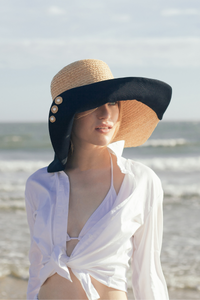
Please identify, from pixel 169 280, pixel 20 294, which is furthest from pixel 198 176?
pixel 20 294

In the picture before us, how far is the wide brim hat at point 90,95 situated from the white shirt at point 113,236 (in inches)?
6.8

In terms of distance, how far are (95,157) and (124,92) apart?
15.1 inches

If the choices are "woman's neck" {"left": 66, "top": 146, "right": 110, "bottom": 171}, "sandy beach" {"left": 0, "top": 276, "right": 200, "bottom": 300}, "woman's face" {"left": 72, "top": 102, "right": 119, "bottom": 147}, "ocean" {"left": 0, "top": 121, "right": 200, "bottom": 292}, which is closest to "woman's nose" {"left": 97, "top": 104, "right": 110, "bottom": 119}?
"woman's face" {"left": 72, "top": 102, "right": 119, "bottom": 147}

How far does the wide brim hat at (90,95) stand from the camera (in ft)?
3.93

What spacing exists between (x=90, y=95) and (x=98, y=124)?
146mm

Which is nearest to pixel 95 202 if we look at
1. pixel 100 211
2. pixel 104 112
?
pixel 100 211

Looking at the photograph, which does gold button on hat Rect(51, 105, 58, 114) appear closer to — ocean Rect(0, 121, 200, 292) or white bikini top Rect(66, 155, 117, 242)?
white bikini top Rect(66, 155, 117, 242)

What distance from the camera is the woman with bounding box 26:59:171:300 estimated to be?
1.24m

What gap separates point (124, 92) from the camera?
121 centimetres

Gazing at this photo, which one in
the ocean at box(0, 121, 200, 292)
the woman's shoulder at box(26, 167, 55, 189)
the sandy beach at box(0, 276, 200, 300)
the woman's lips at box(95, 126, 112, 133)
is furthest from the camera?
the ocean at box(0, 121, 200, 292)

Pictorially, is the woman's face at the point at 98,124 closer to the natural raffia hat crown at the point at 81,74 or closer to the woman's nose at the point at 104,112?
the woman's nose at the point at 104,112

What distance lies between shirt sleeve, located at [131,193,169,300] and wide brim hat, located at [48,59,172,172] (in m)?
0.42

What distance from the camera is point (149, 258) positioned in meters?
1.34

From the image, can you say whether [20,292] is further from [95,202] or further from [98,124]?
[98,124]
